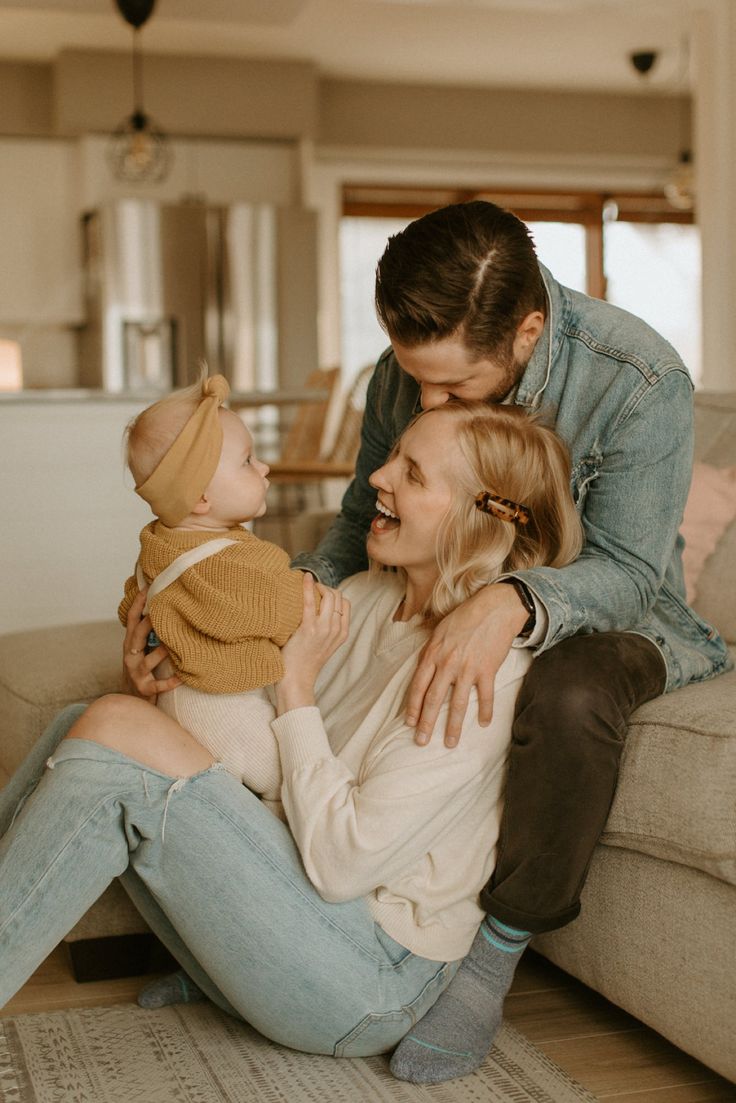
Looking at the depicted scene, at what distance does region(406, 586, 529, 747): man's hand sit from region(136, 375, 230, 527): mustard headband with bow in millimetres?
350

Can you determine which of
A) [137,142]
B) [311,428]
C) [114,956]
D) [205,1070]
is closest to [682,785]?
[205,1070]

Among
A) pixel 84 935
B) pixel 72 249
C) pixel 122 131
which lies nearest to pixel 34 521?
pixel 84 935

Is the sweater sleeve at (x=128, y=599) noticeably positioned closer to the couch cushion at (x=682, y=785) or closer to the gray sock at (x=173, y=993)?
the gray sock at (x=173, y=993)

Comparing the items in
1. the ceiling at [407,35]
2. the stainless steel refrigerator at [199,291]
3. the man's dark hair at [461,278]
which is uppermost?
the ceiling at [407,35]

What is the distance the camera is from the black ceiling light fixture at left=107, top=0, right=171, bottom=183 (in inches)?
233

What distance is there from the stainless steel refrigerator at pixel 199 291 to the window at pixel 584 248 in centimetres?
85

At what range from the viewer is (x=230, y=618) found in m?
1.51

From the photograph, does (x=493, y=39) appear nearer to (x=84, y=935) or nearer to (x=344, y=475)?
(x=344, y=475)

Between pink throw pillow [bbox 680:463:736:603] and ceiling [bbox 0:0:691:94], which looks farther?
ceiling [bbox 0:0:691:94]

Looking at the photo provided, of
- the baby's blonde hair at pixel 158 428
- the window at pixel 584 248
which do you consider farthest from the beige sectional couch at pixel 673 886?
the window at pixel 584 248

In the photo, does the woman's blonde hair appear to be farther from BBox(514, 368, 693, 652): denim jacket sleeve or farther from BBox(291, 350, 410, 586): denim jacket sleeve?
BBox(291, 350, 410, 586): denim jacket sleeve

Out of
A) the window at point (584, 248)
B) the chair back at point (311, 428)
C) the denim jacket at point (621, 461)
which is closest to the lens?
the denim jacket at point (621, 461)

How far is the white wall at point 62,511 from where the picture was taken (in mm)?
3215

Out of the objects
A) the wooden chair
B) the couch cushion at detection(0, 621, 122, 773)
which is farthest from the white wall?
the wooden chair
